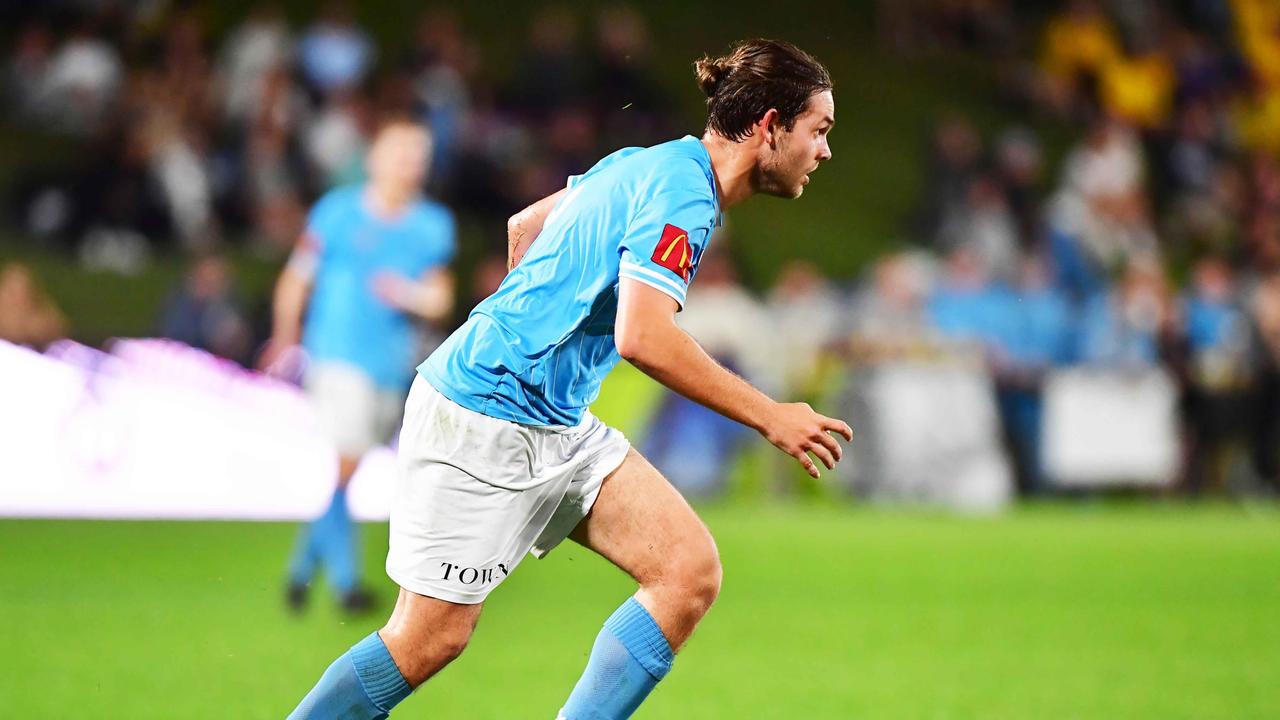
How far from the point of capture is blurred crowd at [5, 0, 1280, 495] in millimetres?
14547

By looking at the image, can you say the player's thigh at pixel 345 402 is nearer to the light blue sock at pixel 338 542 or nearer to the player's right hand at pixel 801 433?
the light blue sock at pixel 338 542

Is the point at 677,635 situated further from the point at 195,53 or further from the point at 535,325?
the point at 195,53

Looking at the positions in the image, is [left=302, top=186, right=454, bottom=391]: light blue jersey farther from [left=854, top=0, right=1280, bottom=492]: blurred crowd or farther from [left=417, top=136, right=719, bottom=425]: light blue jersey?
[left=854, top=0, right=1280, bottom=492]: blurred crowd

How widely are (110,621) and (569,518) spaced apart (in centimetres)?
401

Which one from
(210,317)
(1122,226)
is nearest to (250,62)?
(210,317)

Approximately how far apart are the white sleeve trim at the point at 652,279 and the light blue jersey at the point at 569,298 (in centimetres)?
7

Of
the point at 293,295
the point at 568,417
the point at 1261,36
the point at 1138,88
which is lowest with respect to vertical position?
the point at 293,295

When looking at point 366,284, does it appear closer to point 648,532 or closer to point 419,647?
point 648,532

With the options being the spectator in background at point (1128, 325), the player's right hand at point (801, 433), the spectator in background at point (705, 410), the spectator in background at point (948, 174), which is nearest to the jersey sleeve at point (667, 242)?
the player's right hand at point (801, 433)

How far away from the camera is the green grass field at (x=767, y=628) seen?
5.78 m

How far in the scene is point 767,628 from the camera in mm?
7617

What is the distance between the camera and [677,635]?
13.3ft

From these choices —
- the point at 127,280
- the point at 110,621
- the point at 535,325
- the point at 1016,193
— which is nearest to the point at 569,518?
the point at 535,325

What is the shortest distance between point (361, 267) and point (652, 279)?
198 inches
